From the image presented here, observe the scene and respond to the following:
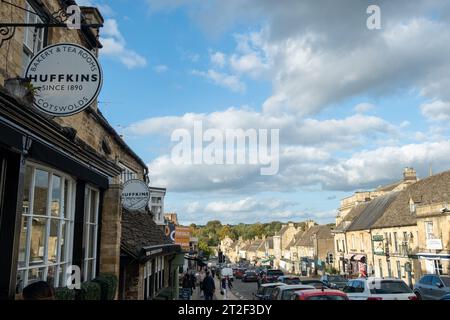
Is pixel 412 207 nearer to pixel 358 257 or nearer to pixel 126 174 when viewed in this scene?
pixel 358 257

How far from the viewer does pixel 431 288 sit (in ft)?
60.6

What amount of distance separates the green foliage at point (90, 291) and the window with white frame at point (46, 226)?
0.40m

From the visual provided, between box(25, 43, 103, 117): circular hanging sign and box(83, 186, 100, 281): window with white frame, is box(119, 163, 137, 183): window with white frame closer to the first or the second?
box(83, 186, 100, 281): window with white frame

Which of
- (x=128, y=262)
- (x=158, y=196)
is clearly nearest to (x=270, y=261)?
(x=158, y=196)

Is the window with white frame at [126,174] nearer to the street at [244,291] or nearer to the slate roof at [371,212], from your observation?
the street at [244,291]

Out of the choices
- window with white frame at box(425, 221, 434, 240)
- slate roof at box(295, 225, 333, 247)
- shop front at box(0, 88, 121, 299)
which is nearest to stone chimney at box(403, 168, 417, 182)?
window with white frame at box(425, 221, 434, 240)

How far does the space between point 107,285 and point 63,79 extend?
16.7 feet

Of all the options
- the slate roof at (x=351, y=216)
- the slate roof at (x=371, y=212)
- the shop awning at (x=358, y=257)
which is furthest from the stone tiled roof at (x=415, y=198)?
the slate roof at (x=351, y=216)

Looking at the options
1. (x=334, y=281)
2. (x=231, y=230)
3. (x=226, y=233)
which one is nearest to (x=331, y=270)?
(x=334, y=281)

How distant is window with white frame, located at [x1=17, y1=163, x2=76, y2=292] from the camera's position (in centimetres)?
649

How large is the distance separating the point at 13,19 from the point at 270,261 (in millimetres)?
95142

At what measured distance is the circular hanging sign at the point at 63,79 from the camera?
640 centimetres
